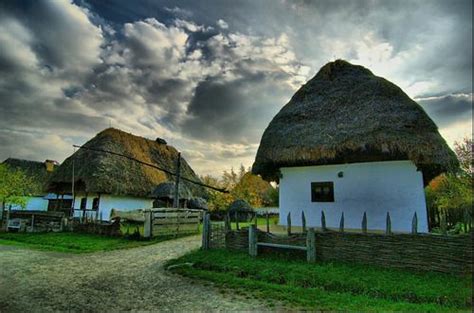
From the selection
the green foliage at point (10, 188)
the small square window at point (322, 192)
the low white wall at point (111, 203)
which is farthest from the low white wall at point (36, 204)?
the small square window at point (322, 192)

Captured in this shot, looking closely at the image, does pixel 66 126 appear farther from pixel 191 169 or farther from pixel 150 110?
pixel 191 169

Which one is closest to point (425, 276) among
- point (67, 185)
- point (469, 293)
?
point (469, 293)

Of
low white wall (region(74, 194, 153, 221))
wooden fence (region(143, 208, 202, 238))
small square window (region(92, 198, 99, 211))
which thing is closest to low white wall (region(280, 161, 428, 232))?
wooden fence (region(143, 208, 202, 238))

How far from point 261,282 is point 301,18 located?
8.86 meters

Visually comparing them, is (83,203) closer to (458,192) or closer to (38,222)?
(38,222)

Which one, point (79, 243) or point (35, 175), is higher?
point (35, 175)

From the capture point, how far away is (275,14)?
988cm

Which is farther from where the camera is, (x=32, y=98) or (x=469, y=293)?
(x=32, y=98)

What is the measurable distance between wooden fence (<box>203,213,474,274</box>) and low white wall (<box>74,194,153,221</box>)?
15.2 meters

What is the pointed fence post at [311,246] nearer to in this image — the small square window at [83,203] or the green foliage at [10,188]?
the small square window at [83,203]

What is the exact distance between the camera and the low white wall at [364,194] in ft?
31.9

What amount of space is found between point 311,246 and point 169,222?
785 cm

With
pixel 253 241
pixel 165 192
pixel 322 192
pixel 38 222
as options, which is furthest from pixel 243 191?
pixel 253 241

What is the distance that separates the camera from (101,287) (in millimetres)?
5844
